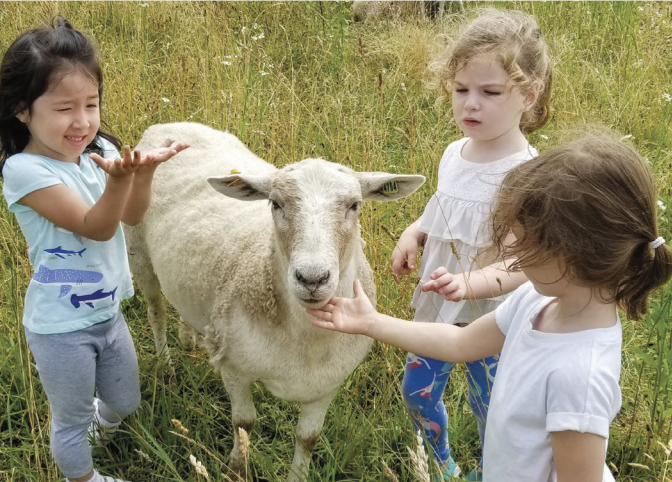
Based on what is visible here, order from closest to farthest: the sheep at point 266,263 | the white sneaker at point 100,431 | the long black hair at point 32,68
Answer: the long black hair at point 32,68
the sheep at point 266,263
the white sneaker at point 100,431

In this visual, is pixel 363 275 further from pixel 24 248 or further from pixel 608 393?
pixel 24 248

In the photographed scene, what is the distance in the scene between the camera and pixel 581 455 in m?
1.41

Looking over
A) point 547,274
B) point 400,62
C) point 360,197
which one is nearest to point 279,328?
point 360,197

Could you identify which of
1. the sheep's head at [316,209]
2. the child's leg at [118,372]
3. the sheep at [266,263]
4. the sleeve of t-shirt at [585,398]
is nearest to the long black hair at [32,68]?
the sheep at [266,263]

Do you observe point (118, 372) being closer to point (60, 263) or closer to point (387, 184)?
point (60, 263)

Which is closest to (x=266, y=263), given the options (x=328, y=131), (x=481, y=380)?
(x=481, y=380)

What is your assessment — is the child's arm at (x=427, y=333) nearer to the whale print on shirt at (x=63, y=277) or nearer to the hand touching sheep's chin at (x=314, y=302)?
the hand touching sheep's chin at (x=314, y=302)

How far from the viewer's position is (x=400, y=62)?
6418 millimetres

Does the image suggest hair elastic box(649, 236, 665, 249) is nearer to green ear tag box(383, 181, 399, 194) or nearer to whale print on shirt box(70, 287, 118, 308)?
green ear tag box(383, 181, 399, 194)

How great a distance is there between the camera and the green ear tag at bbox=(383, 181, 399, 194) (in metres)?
2.53

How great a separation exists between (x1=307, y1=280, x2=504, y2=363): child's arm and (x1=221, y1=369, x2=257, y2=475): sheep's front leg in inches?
36.5

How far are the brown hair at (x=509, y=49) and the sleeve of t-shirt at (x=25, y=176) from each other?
1.65 m

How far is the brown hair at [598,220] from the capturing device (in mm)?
1435

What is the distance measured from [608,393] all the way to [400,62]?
5525 millimetres
